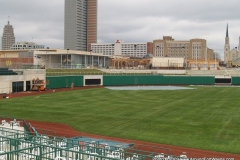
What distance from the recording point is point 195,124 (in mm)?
27891

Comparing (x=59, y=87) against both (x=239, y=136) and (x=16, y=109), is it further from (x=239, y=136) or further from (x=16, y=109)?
(x=239, y=136)

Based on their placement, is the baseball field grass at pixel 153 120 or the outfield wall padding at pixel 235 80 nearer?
the baseball field grass at pixel 153 120

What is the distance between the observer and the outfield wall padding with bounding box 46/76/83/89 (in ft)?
217

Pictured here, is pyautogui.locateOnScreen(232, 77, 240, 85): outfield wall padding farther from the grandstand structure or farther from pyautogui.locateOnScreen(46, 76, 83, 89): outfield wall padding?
the grandstand structure

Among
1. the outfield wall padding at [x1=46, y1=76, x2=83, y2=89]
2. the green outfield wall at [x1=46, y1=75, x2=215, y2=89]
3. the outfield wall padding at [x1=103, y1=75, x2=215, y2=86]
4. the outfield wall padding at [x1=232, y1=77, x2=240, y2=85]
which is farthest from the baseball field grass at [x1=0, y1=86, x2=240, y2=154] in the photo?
the outfield wall padding at [x1=232, y1=77, x2=240, y2=85]

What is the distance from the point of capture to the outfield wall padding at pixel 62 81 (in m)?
66.1

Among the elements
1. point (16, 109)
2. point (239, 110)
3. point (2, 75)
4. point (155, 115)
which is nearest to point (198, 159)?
point (155, 115)

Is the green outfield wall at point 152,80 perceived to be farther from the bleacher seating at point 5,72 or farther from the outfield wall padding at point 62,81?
the bleacher seating at point 5,72

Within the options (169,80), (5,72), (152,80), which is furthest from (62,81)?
(169,80)

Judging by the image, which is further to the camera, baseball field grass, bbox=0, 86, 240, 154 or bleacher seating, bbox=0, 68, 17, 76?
bleacher seating, bbox=0, 68, 17, 76

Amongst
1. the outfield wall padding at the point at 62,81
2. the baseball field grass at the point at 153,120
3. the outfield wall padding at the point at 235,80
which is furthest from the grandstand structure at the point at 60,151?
the outfield wall padding at the point at 235,80

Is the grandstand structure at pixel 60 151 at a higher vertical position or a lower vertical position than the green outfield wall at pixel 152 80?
lower

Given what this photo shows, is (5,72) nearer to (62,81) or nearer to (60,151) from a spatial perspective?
(62,81)

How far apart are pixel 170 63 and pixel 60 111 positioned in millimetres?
93035
